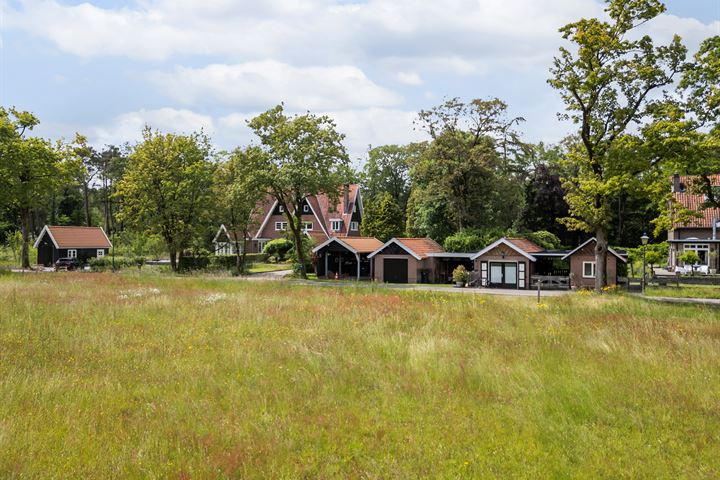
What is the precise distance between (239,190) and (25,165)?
1825 cm

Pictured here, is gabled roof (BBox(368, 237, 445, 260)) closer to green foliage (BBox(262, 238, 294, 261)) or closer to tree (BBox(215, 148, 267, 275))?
tree (BBox(215, 148, 267, 275))

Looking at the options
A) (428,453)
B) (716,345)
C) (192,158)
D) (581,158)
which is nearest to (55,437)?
(428,453)

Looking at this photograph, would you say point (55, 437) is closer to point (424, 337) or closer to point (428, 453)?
point (428, 453)

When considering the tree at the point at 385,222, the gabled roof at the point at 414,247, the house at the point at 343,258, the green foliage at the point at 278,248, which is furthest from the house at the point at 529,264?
the green foliage at the point at 278,248

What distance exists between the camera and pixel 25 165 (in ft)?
146

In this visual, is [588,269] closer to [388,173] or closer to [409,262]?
[409,262]

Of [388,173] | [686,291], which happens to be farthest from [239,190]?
[388,173]

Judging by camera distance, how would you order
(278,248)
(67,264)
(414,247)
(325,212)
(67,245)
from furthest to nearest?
(325,212) → (278,248) → (67,245) → (67,264) → (414,247)

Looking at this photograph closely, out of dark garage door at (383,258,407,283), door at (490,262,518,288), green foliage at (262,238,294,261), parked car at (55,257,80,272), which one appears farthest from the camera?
green foliage at (262,238,294,261)

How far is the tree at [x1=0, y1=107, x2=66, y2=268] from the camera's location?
1695 inches

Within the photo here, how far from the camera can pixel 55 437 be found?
7.70m

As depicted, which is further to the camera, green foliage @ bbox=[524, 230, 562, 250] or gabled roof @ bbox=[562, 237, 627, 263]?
green foliage @ bbox=[524, 230, 562, 250]

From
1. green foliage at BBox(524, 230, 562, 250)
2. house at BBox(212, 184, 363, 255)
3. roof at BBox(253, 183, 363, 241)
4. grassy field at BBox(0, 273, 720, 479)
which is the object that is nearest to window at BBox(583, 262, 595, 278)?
green foliage at BBox(524, 230, 562, 250)

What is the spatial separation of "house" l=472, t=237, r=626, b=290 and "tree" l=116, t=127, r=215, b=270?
24.5 metres
